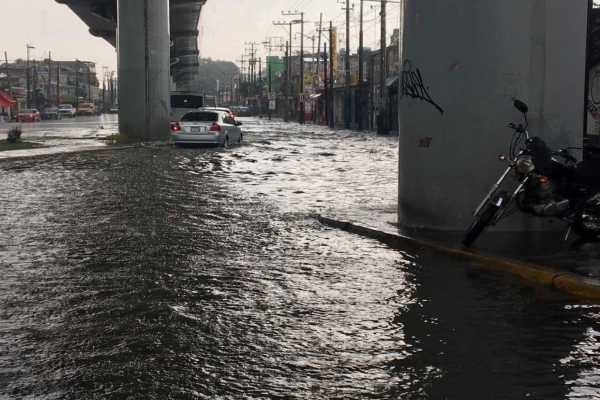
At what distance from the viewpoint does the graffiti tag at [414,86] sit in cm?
1090

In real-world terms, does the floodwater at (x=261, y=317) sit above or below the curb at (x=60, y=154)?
below

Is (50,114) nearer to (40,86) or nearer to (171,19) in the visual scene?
(171,19)

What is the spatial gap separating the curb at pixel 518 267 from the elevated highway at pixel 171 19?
35.5 metres

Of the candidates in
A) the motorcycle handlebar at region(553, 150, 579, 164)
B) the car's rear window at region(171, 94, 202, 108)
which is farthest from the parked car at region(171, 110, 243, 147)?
the motorcycle handlebar at region(553, 150, 579, 164)

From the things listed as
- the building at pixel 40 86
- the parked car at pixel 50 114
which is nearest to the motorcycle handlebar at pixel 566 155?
the parked car at pixel 50 114

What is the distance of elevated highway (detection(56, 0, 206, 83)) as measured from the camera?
50.2m

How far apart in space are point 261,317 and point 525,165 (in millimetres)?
4177

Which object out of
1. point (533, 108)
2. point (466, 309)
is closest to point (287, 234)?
point (533, 108)

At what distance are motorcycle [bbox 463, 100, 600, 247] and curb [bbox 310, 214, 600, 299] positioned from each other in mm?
433

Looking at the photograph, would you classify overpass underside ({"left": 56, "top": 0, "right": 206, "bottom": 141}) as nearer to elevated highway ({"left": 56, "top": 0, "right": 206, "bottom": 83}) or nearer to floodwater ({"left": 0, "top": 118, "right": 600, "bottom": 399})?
elevated highway ({"left": 56, "top": 0, "right": 206, "bottom": 83})

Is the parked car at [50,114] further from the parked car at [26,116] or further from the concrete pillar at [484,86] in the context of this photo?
the concrete pillar at [484,86]

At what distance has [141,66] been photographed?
124 feet

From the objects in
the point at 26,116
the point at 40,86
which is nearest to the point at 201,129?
the point at 26,116

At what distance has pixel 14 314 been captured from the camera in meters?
6.56
